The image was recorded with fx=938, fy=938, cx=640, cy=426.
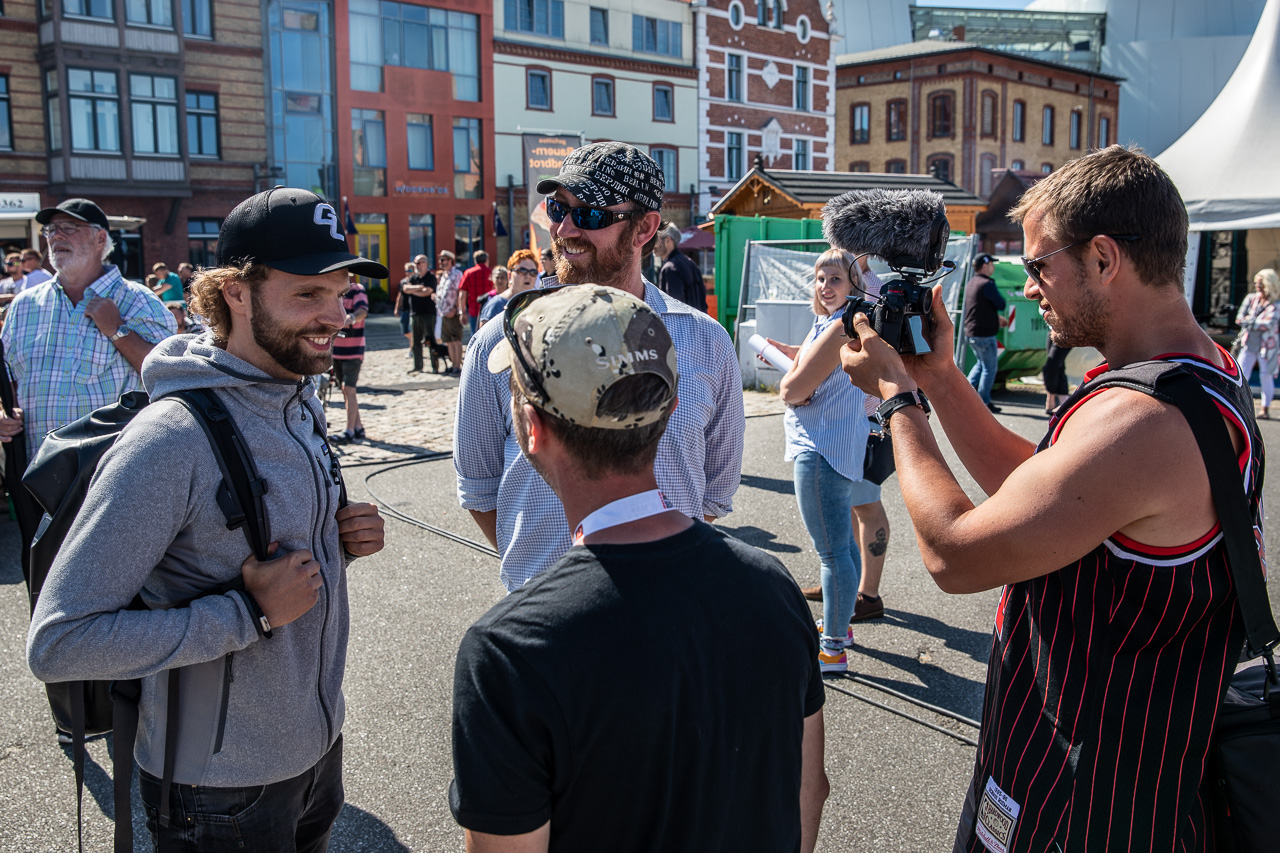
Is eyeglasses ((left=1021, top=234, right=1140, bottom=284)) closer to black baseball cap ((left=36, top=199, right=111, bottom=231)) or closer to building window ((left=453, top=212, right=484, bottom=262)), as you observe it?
black baseball cap ((left=36, top=199, right=111, bottom=231))

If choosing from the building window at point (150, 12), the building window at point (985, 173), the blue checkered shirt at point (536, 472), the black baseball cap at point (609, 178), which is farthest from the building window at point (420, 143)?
the blue checkered shirt at point (536, 472)

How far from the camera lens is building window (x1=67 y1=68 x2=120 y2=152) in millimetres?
26125

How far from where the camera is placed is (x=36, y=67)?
26172mm

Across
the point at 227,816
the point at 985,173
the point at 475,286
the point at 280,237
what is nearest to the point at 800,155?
the point at 985,173

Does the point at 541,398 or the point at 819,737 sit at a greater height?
the point at 541,398

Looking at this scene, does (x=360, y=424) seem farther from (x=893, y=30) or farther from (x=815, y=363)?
(x=893, y=30)

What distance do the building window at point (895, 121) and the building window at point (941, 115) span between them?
135 centimetres

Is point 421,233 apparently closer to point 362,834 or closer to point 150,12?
point 150,12

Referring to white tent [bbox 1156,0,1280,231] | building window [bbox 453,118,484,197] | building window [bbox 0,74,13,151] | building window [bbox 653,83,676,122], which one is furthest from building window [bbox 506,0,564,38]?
white tent [bbox 1156,0,1280,231]

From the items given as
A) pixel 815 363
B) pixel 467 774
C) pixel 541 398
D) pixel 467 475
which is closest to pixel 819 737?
pixel 467 774

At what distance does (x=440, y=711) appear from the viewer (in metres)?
4.05

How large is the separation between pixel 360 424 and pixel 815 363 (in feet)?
24.3

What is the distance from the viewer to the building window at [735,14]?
1554 inches

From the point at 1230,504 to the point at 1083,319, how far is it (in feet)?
1.49
